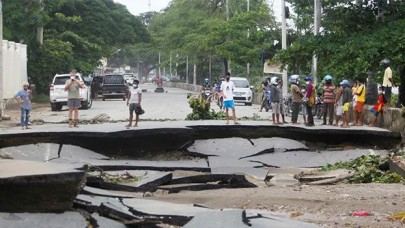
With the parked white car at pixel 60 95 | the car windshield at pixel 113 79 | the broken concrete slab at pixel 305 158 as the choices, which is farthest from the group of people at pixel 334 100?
the car windshield at pixel 113 79

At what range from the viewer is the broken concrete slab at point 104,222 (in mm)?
7660

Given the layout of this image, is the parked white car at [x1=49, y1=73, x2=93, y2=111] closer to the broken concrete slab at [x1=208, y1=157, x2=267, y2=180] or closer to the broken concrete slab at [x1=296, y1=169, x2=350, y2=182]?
the broken concrete slab at [x1=208, y1=157, x2=267, y2=180]

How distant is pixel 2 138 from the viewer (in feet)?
49.1

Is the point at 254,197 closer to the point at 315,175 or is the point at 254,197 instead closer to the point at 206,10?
the point at 315,175

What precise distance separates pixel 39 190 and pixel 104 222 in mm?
759

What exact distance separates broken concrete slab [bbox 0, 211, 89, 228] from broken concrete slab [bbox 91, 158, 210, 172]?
608 centimetres

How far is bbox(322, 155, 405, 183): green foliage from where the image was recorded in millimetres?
12430

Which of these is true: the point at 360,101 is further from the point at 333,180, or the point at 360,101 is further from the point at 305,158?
the point at 333,180

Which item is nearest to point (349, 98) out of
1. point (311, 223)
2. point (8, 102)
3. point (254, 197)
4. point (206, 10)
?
point (254, 197)

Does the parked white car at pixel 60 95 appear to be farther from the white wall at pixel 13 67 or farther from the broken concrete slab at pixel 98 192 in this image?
the broken concrete slab at pixel 98 192

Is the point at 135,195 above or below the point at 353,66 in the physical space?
below

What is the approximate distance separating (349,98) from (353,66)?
5.20 m

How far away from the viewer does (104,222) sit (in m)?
7.79

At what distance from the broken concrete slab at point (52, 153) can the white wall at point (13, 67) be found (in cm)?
2300
